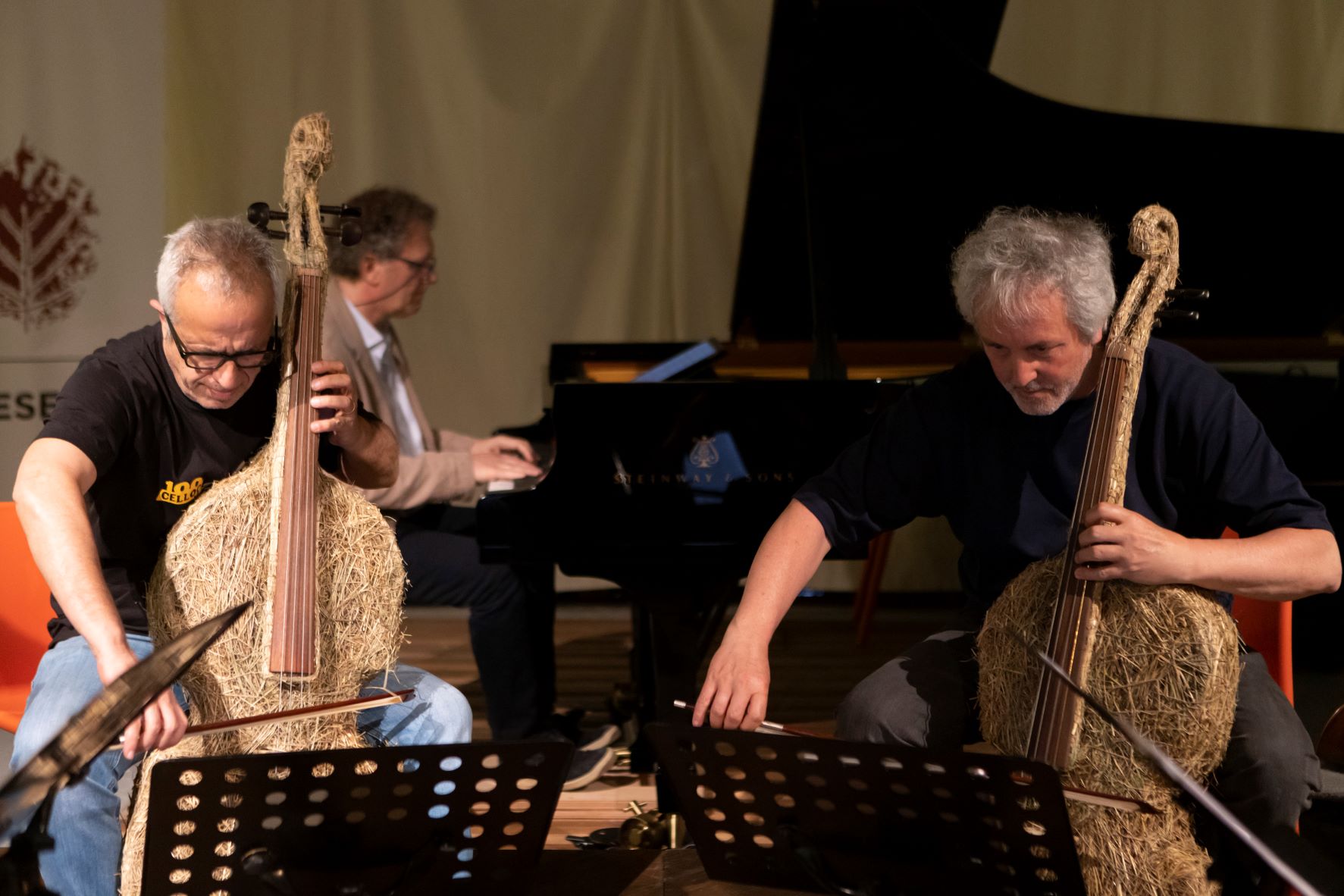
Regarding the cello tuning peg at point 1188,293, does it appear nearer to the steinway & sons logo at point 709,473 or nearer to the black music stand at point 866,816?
the black music stand at point 866,816

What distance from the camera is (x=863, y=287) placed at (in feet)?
12.5

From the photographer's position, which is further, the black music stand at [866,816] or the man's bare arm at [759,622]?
Result: the man's bare arm at [759,622]

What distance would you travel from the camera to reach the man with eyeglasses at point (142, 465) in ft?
6.10

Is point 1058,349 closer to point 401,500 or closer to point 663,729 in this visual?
point 663,729

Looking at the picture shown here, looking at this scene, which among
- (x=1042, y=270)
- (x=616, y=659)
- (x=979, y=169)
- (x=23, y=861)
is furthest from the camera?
(x=616, y=659)

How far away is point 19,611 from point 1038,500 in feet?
6.24

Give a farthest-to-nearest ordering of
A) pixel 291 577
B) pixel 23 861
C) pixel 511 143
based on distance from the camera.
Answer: pixel 511 143 → pixel 291 577 → pixel 23 861

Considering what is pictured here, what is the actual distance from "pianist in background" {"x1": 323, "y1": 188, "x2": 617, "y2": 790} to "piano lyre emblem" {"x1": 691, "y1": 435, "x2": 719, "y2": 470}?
63cm

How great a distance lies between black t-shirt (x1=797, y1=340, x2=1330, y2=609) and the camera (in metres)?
2.02

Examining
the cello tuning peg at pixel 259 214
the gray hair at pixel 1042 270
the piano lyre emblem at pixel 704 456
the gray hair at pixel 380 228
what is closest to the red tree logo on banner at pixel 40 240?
the gray hair at pixel 380 228

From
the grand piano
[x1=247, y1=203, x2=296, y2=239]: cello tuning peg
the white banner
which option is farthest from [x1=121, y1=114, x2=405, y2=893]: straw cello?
the white banner

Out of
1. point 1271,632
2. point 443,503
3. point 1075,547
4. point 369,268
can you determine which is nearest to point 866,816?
point 1075,547

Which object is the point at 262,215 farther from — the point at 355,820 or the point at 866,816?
the point at 866,816

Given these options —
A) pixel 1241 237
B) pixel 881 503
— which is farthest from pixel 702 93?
pixel 881 503
